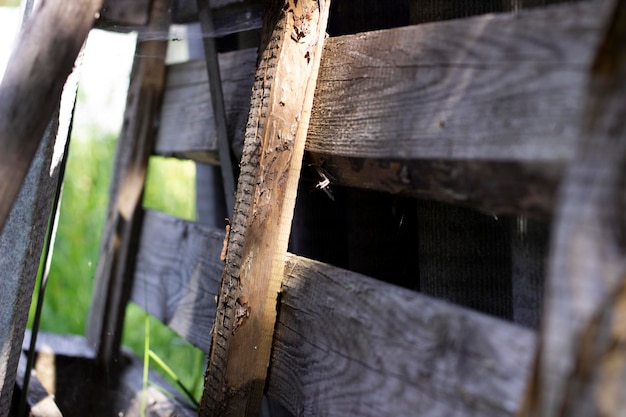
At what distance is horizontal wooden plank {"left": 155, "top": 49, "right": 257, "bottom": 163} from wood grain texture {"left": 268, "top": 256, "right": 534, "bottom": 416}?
65 cm

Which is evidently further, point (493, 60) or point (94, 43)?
point (94, 43)

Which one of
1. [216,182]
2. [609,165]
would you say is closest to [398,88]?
[609,165]

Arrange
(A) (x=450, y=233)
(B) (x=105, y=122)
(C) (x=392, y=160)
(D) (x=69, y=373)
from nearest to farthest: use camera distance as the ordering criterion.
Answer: (C) (x=392, y=160)
(A) (x=450, y=233)
(D) (x=69, y=373)
(B) (x=105, y=122)

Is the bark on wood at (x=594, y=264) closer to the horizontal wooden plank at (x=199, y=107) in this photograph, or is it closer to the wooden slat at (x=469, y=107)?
the wooden slat at (x=469, y=107)

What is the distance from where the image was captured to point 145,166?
9.36ft

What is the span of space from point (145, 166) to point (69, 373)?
79cm

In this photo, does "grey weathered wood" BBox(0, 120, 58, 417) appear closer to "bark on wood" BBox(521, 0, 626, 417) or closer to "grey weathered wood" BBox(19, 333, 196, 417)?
"grey weathered wood" BBox(19, 333, 196, 417)

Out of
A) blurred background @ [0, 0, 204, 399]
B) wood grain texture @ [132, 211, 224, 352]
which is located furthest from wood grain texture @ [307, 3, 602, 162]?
blurred background @ [0, 0, 204, 399]

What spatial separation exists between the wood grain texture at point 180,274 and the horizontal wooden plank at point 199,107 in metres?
0.24

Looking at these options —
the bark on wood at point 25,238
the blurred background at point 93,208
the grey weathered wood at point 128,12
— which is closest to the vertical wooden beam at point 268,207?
the bark on wood at point 25,238

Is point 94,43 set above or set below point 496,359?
above

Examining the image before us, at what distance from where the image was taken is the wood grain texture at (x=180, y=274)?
7.45ft

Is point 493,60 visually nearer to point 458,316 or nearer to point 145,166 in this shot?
point 458,316

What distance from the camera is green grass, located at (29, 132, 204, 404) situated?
4152mm
